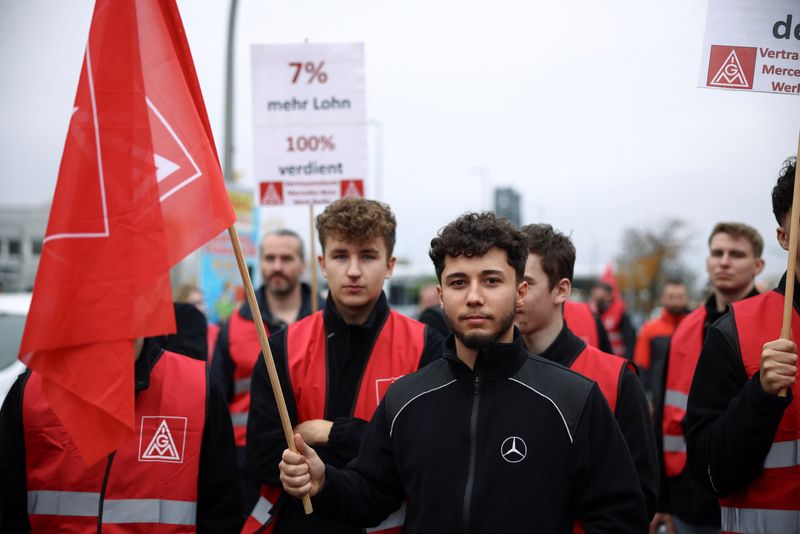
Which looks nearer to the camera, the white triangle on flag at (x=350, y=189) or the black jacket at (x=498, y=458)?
the black jacket at (x=498, y=458)

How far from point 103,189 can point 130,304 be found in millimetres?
385

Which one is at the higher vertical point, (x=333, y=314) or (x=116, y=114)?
(x=116, y=114)

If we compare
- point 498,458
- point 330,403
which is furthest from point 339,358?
point 498,458

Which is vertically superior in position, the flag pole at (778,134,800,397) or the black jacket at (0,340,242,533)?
the flag pole at (778,134,800,397)

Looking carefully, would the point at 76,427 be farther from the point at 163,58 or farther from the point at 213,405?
the point at 163,58

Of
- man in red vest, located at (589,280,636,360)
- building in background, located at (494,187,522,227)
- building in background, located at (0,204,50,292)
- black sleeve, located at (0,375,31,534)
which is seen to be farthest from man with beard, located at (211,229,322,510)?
building in background, located at (494,187,522,227)

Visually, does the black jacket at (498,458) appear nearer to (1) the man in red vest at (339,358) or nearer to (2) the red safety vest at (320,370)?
(1) the man in red vest at (339,358)

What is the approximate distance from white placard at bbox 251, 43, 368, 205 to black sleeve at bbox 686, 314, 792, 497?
306 cm

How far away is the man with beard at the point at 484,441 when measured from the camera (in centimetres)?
262

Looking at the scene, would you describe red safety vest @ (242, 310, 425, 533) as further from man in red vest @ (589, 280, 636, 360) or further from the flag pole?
man in red vest @ (589, 280, 636, 360)

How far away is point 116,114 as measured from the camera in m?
2.71

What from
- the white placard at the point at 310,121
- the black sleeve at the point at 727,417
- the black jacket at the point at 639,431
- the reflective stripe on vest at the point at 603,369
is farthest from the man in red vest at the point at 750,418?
the white placard at the point at 310,121

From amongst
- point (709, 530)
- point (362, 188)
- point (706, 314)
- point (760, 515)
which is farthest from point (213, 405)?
point (706, 314)

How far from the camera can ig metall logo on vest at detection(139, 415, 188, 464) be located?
3.22 metres
